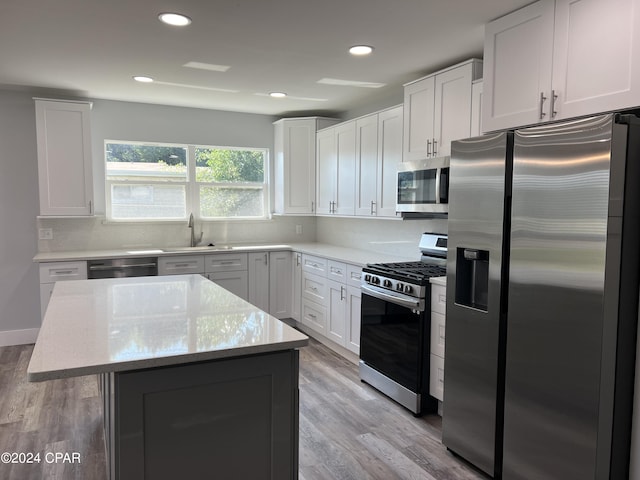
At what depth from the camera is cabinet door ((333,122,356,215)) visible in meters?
4.43

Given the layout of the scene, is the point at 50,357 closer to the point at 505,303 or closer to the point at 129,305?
the point at 129,305

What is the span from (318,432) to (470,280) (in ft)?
4.33

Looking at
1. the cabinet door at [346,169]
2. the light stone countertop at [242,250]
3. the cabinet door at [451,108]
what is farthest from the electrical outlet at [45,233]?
the cabinet door at [451,108]

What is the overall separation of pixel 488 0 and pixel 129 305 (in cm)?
229

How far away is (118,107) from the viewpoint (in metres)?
4.80

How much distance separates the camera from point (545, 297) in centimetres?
206

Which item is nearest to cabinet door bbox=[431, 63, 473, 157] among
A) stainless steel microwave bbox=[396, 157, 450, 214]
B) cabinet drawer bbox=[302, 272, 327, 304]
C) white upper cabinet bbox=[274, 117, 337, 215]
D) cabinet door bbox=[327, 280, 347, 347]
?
stainless steel microwave bbox=[396, 157, 450, 214]

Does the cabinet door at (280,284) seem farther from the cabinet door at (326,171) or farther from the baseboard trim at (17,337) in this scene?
the baseboard trim at (17,337)

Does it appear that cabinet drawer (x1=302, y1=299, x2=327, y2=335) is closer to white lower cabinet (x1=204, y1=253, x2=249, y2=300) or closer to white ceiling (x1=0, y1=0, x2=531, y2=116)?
white lower cabinet (x1=204, y1=253, x2=249, y2=300)

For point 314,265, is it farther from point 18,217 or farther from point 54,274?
point 18,217

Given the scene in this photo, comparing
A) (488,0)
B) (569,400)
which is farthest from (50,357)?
(488,0)

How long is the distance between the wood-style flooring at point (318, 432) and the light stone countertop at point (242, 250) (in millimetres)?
969

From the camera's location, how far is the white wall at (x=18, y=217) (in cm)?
447

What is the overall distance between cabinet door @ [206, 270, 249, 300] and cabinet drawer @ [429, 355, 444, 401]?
2411mm
